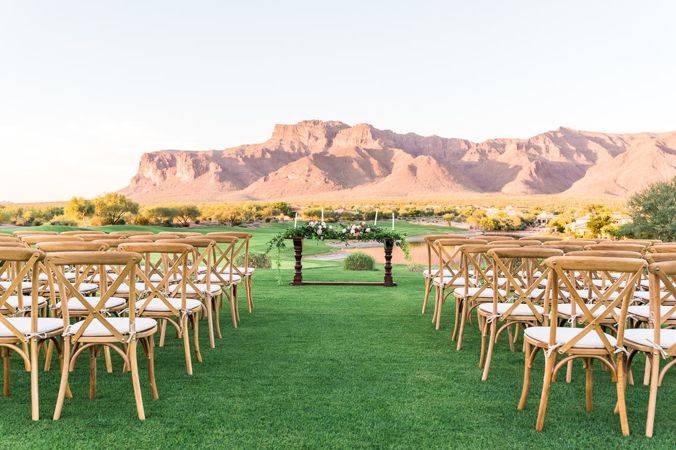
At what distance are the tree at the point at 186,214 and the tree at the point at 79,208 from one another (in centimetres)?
673

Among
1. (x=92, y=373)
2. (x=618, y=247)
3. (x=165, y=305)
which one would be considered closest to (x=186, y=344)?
(x=165, y=305)

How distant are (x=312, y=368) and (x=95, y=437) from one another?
1.70m

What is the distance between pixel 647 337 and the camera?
3137mm

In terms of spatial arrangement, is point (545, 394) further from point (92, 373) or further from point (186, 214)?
point (186, 214)

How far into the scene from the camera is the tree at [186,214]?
4020 cm

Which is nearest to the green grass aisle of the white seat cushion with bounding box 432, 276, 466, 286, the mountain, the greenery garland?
the white seat cushion with bounding box 432, 276, 466, 286

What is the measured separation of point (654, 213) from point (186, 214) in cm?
3264

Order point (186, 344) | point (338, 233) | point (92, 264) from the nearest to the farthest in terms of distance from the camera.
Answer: point (92, 264) < point (186, 344) < point (338, 233)

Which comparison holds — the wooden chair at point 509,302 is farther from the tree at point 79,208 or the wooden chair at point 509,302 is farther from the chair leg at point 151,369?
the tree at point 79,208

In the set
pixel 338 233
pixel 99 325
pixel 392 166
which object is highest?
pixel 392 166

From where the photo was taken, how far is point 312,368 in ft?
13.5

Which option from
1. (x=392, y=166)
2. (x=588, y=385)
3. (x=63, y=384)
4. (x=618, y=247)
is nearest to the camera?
(x=63, y=384)

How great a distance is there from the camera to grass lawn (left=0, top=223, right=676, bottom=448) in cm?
284

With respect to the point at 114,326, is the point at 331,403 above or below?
below
